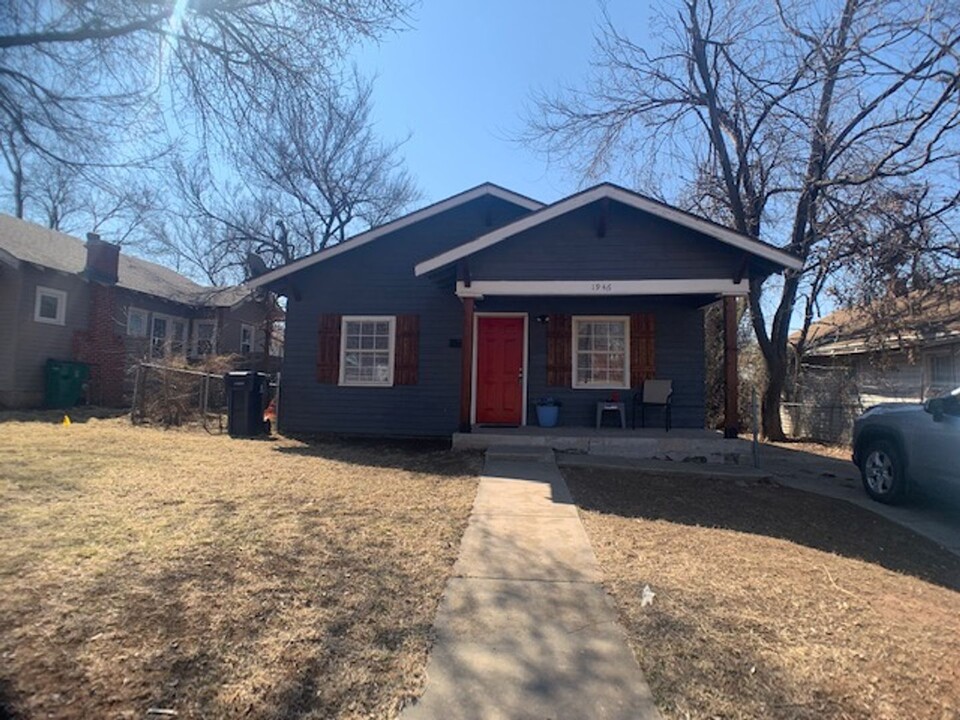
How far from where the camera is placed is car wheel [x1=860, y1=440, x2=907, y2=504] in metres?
6.43

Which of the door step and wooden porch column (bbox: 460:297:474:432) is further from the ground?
wooden porch column (bbox: 460:297:474:432)

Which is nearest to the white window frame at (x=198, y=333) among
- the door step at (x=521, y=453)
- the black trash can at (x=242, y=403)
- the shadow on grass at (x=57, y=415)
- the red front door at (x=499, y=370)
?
the shadow on grass at (x=57, y=415)

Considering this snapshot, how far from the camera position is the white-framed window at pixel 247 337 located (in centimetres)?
2216

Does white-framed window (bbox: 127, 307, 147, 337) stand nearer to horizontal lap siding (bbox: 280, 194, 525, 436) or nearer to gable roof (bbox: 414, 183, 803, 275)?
horizontal lap siding (bbox: 280, 194, 525, 436)

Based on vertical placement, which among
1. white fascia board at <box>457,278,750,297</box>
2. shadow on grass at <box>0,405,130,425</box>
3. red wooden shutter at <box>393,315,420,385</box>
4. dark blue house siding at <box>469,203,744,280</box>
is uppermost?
dark blue house siding at <box>469,203,744,280</box>

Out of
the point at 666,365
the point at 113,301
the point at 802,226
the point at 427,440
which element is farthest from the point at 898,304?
the point at 113,301

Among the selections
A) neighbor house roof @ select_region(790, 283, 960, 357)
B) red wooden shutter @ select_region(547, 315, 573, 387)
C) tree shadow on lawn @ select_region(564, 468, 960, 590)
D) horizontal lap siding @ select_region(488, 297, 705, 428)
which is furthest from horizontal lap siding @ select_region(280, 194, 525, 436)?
neighbor house roof @ select_region(790, 283, 960, 357)

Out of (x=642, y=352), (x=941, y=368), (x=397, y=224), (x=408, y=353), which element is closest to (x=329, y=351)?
(x=408, y=353)

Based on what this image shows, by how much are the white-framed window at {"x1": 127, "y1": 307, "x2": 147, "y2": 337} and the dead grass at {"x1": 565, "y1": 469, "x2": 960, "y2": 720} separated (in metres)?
17.1

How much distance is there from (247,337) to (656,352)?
17611 mm

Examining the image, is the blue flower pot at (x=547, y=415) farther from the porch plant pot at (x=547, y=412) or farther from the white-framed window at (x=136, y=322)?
the white-framed window at (x=136, y=322)

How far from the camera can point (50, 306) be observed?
596 inches

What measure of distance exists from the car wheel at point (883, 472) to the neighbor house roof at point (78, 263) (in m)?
17.9

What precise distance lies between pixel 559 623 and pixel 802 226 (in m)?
12.2
